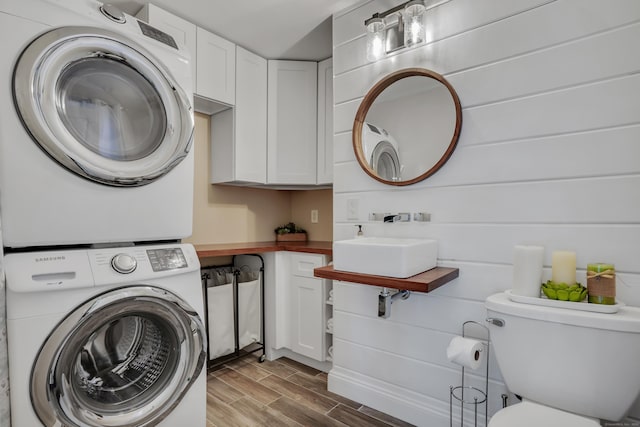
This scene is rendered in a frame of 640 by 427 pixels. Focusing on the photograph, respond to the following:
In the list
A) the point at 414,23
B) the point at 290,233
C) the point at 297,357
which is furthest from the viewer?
the point at 290,233

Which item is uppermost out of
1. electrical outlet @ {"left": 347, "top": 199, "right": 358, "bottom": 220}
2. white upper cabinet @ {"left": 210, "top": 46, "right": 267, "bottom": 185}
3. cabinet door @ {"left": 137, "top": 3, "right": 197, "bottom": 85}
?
cabinet door @ {"left": 137, "top": 3, "right": 197, "bottom": 85}

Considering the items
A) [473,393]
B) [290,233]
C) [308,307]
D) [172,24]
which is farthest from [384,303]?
[172,24]

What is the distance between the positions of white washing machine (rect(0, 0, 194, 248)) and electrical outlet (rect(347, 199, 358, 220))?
3.04 feet

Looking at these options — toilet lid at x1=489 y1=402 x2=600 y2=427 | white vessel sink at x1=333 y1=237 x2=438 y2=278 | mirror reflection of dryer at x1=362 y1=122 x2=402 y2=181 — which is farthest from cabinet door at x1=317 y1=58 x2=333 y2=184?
toilet lid at x1=489 y1=402 x2=600 y2=427

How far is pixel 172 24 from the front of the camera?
2.01 meters

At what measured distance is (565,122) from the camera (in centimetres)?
134

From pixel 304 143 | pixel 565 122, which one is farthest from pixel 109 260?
pixel 565 122

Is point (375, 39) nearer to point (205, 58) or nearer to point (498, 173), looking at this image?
point (498, 173)

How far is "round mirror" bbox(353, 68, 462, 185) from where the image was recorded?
1.64m

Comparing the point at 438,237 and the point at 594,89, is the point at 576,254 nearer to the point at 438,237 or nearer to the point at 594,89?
the point at 438,237

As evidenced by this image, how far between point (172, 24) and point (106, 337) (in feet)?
5.95

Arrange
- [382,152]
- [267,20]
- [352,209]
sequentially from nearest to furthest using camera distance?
[382,152] → [352,209] → [267,20]

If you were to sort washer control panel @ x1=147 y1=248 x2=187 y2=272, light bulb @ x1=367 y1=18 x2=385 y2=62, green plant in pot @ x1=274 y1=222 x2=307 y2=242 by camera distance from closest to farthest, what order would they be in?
1. washer control panel @ x1=147 y1=248 x2=187 y2=272
2. light bulb @ x1=367 y1=18 x2=385 y2=62
3. green plant in pot @ x1=274 y1=222 x2=307 y2=242

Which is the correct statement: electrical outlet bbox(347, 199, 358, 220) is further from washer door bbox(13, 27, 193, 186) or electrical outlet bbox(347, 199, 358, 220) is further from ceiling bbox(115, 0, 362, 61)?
ceiling bbox(115, 0, 362, 61)
